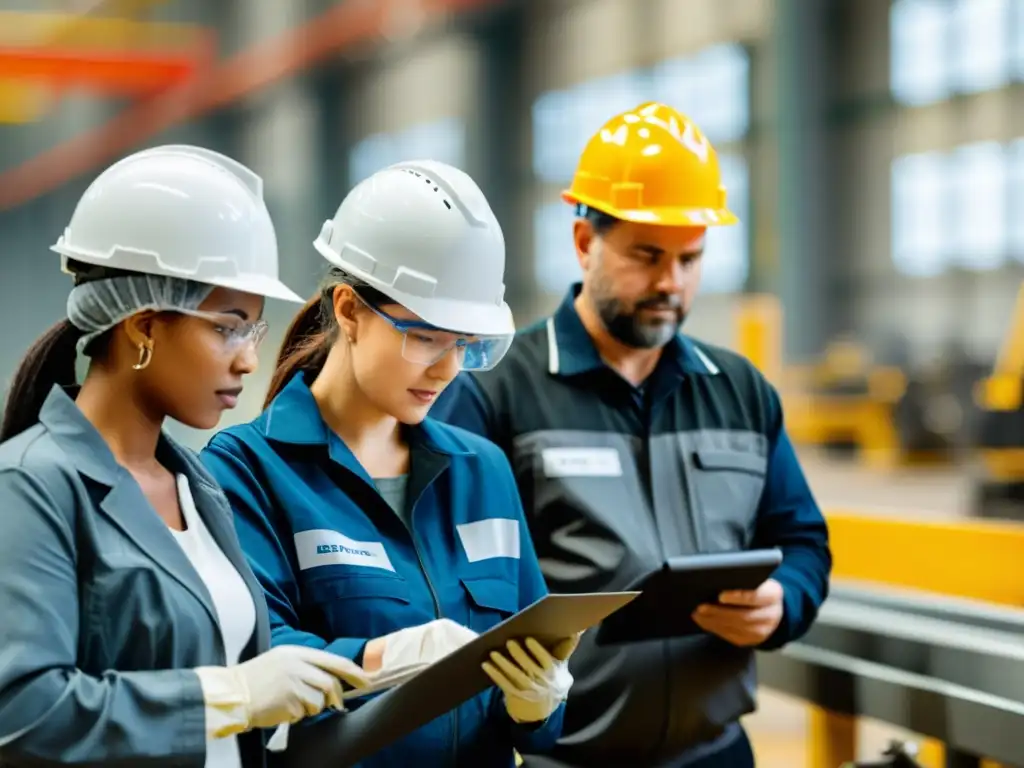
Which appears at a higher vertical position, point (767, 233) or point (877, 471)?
point (767, 233)

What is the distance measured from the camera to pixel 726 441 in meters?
2.26

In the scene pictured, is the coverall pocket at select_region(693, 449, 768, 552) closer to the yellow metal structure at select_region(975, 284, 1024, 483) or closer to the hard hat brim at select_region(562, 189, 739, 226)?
the hard hat brim at select_region(562, 189, 739, 226)

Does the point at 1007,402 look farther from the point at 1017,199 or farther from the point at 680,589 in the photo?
the point at 1017,199

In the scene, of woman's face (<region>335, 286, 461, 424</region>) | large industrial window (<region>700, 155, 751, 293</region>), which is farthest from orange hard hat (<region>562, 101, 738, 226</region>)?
large industrial window (<region>700, 155, 751, 293</region>)

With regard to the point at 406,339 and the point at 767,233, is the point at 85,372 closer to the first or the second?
the point at 406,339

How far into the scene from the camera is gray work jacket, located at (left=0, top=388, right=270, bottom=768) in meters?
1.16

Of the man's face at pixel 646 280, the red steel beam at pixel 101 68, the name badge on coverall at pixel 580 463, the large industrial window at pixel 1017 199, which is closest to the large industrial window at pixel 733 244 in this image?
the large industrial window at pixel 1017 199

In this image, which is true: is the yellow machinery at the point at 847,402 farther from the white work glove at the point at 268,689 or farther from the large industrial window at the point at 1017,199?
the white work glove at the point at 268,689

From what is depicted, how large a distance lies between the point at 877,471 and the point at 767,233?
4880 mm

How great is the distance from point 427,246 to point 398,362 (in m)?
0.15

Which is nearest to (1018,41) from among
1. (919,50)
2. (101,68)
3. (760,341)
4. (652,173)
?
(919,50)

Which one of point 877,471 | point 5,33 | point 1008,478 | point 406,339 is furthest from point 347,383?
point 5,33

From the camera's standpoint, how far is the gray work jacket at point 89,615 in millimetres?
1163

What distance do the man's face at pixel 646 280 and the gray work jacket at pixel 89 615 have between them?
1.13m
